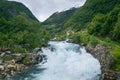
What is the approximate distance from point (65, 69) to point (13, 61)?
47.5ft

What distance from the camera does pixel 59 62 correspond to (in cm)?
9425

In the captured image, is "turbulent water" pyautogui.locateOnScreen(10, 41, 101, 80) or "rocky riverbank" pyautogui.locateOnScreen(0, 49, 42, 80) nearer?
"turbulent water" pyautogui.locateOnScreen(10, 41, 101, 80)

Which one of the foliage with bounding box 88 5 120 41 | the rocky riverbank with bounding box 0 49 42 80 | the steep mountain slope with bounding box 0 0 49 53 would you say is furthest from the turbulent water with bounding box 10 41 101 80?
the foliage with bounding box 88 5 120 41

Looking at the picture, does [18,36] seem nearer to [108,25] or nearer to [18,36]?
[18,36]

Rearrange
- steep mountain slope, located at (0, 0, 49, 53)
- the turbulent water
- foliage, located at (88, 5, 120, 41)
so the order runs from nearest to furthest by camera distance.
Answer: the turbulent water
steep mountain slope, located at (0, 0, 49, 53)
foliage, located at (88, 5, 120, 41)

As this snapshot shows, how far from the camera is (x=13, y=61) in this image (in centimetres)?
8500

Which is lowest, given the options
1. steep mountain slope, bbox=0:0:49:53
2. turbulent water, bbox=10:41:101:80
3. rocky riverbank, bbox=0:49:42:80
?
turbulent water, bbox=10:41:101:80

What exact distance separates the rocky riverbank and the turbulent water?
7.08 ft

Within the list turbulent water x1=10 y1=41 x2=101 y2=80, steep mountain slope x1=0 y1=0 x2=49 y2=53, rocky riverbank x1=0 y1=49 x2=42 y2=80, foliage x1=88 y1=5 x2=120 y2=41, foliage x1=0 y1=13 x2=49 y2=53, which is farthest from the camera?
foliage x1=88 y1=5 x2=120 y2=41

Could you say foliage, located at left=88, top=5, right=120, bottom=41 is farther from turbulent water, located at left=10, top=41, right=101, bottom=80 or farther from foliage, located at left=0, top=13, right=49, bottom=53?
foliage, located at left=0, top=13, right=49, bottom=53

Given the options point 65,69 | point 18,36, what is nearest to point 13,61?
point 65,69

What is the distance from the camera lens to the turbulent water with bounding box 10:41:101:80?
71.6m

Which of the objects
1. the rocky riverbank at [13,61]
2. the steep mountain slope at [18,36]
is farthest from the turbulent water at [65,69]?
the steep mountain slope at [18,36]

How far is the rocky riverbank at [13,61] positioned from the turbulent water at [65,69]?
7.08 feet
